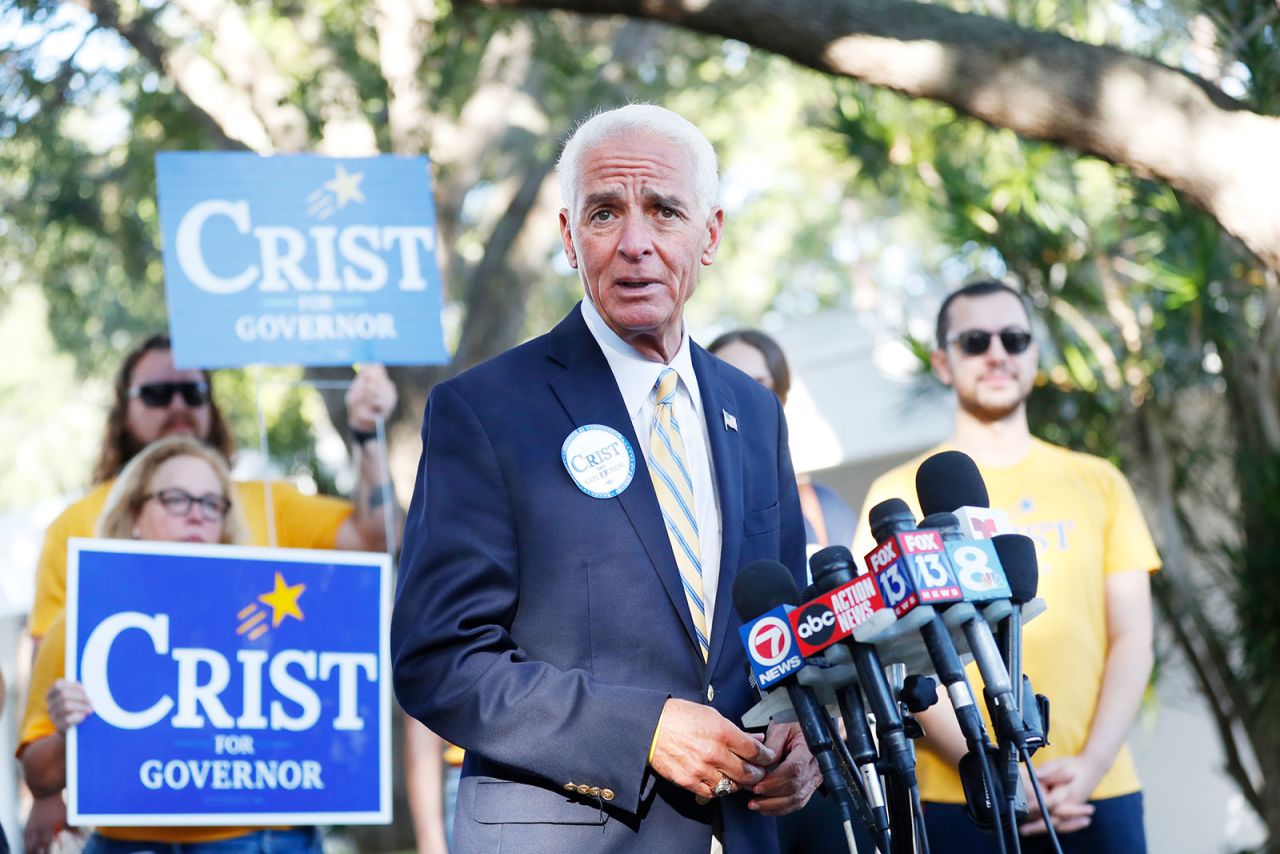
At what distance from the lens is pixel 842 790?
7.41ft

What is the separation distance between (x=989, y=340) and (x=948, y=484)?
2.29 metres

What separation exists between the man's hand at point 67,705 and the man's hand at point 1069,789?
263 cm

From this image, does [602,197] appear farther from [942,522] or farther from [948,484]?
[942,522]

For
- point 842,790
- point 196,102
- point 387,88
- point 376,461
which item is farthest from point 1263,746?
point 196,102

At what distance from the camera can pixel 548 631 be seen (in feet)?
8.89

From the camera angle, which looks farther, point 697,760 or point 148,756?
point 148,756

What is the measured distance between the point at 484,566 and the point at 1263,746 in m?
5.64

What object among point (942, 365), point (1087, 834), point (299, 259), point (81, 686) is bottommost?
point (1087, 834)

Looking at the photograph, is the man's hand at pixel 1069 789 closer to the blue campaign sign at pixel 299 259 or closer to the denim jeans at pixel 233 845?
the denim jeans at pixel 233 845

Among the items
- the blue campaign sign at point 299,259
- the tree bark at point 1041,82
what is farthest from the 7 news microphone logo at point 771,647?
the tree bark at point 1041,82

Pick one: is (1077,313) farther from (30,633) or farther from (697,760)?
(697,760)

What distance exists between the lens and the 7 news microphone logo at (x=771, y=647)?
90.5 inches

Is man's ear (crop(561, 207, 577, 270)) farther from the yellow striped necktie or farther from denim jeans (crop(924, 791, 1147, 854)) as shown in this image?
denim jeans (crop(924, 791, 1147, 854))

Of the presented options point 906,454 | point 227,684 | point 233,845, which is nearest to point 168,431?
point 227,684
